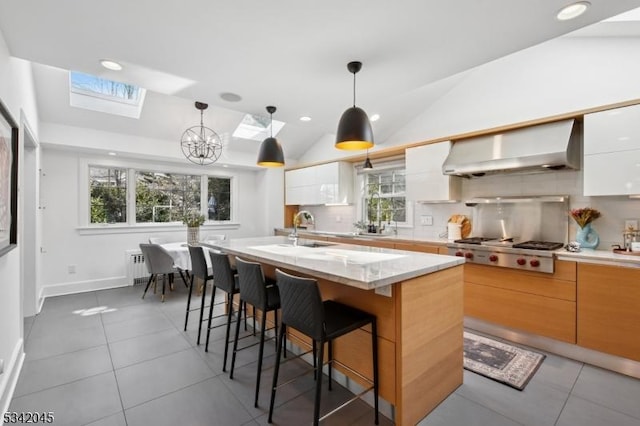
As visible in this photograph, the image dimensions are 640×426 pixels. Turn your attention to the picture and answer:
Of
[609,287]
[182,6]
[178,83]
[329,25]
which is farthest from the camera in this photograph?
[178,83]

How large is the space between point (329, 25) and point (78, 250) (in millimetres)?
5024

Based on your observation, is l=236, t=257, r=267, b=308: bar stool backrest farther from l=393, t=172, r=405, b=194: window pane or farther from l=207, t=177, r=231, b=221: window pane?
l=207, t=177, r=231, b=221: window pane

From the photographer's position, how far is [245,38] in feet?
6.63

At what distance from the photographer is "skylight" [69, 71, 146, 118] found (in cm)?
402

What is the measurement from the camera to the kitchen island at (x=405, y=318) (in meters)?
1.75

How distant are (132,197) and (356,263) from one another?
4730 mm

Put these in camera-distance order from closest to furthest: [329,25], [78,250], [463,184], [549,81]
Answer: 1. [329,25]
2. [549,81]
3. [463,184]
4. [78,250]

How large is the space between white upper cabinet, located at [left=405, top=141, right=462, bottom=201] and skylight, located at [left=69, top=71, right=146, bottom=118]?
12.6 feet

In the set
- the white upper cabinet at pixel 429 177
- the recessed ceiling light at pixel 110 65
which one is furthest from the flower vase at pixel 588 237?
the recessed ceiling light at pixel 110 65

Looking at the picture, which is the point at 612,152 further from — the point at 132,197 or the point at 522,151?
the point at 132,197

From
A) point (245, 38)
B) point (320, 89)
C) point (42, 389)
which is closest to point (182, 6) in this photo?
point (245, 38)

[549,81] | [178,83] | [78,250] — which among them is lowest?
[78,250]

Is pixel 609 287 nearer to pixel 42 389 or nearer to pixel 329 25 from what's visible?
pixel 329 25

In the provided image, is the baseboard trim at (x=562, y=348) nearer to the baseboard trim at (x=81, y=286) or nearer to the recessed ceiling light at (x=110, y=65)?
the recessed ceiling light at (x=110, y=65)
